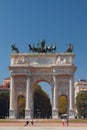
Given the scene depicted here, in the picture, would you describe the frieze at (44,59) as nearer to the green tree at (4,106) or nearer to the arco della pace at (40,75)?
the arco della pace at (40,75)

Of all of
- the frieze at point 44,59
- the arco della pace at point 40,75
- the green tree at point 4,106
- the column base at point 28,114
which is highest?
the frieze at point 44,59

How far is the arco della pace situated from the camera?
8950 cm

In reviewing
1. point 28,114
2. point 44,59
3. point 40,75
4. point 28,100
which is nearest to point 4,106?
point 28,100

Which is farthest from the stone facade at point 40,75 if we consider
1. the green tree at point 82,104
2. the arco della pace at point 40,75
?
the green tree at point 82,104

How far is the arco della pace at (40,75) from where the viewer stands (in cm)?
8950

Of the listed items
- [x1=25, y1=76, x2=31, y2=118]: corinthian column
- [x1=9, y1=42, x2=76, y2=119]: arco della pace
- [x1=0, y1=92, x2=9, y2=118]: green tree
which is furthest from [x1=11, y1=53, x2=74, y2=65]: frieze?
[x1=0, y1=92, x2=9, y2=118]: green tree

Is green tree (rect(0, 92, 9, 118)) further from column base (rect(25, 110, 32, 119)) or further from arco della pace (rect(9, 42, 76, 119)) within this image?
column base (rect(25, 110, 32, 119))

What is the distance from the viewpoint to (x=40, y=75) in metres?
90.9

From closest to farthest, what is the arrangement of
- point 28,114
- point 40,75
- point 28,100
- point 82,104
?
point 28,114 → point 28,100 → point 40,75 → point 82,104

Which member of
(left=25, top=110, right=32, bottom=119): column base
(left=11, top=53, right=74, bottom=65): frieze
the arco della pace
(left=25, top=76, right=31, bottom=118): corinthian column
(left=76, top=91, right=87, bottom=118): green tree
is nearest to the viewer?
(left=25, top=110, right=32, bottom=119): column base

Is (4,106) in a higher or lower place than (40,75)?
lower

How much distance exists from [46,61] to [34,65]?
303 centimetres

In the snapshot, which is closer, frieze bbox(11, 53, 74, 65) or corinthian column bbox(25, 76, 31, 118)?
corinthian column bbox(25, 76, 31, 118)

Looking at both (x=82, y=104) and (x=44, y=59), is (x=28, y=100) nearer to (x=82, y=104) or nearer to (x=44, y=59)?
(x=44, y=59)
